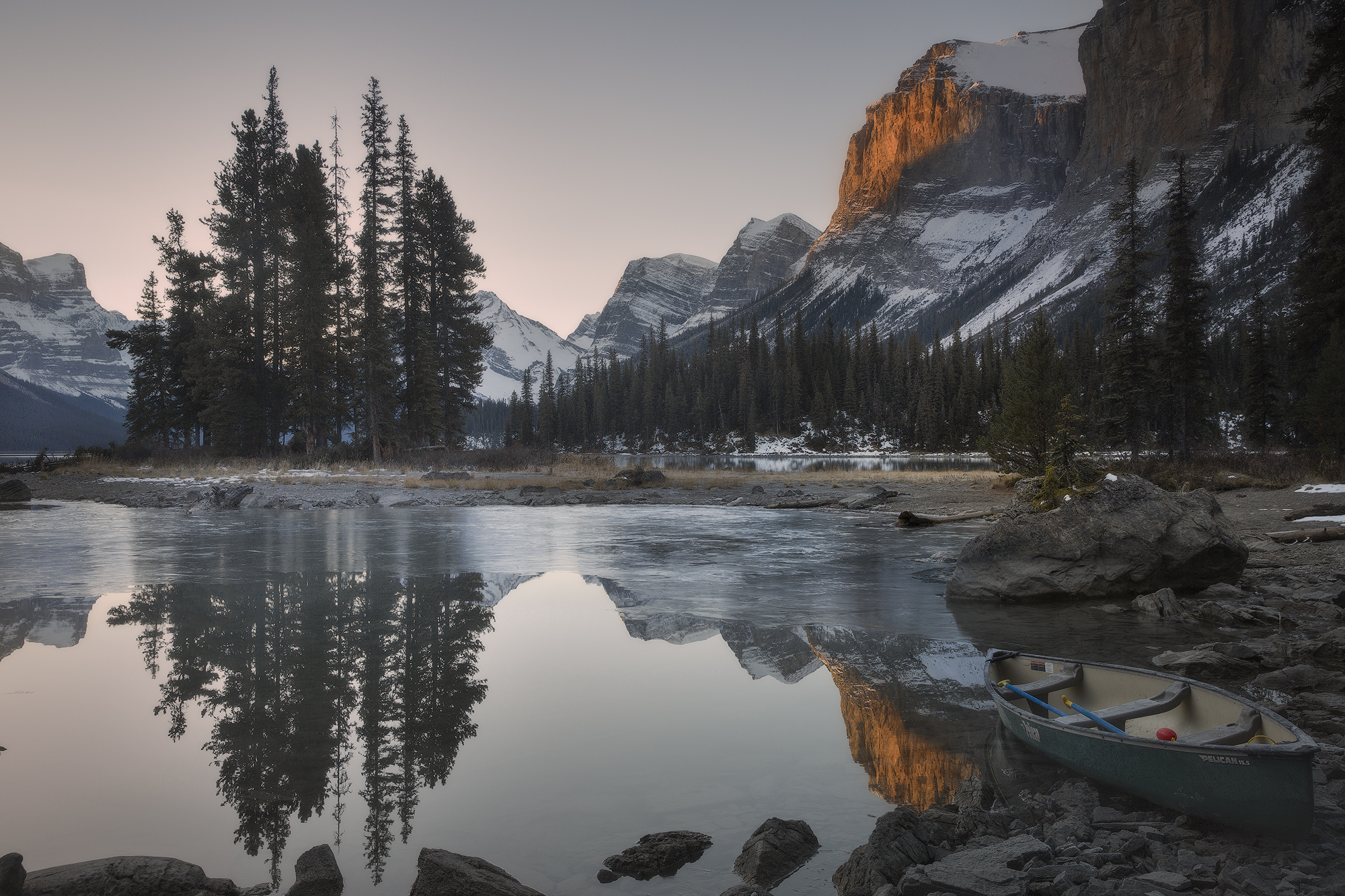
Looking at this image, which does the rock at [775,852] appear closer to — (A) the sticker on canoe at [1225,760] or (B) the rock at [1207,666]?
(A) the sticker on canoe at [1225,760]

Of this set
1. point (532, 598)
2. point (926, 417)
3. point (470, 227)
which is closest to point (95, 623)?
point (532, 598)

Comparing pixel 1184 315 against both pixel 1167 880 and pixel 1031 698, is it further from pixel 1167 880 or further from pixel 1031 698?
pixel 1167 880

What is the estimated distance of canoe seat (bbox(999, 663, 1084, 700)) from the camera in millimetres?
6410

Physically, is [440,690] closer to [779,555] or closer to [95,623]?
[95,623]

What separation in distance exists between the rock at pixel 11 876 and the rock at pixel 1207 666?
9.65 meters

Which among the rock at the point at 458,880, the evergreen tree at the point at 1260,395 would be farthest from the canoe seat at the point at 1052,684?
the evergreen tree at the point at 1260,395

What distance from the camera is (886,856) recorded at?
157 inches

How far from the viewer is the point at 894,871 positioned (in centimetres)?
394

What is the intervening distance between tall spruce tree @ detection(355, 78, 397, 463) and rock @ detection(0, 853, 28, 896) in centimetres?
3510

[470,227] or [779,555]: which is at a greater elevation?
[470,227]

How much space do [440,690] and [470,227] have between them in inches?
1681

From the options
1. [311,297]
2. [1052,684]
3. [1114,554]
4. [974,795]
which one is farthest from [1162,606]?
[311,297]

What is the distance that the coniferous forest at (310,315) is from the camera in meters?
37.2

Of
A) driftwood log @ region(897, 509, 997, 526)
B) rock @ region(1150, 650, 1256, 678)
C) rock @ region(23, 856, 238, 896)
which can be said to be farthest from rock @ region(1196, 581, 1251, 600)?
rock @ region(23, 856, 238, 896)
